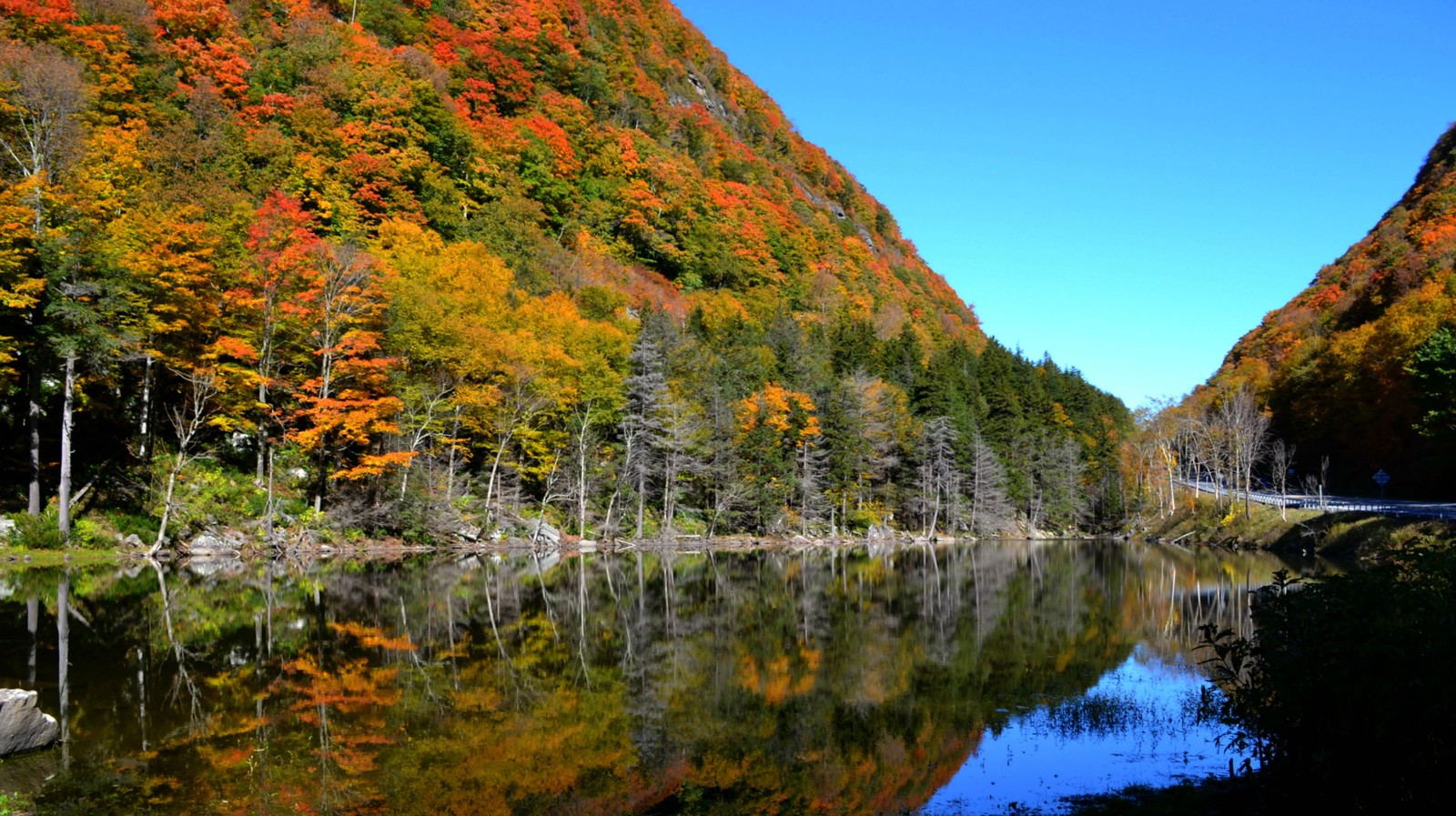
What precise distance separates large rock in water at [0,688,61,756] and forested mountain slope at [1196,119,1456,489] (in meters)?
52.1

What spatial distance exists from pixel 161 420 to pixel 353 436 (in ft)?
26.3

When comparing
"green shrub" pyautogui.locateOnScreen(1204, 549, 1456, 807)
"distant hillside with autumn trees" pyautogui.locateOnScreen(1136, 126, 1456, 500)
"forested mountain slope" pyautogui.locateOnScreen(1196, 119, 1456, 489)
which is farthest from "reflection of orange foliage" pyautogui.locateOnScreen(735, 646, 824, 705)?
"forested mountain slope" pyautogui.locateOnScreen(1196, 119, 1456, 489)

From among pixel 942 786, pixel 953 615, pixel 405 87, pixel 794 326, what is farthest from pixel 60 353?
pixel 794 326

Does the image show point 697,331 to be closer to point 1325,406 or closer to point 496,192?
point 496,192

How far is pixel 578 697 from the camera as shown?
Result: 46.0 ft

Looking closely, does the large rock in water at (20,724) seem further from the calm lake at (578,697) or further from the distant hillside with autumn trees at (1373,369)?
the distant hillside with autumn trees at (1373,369)

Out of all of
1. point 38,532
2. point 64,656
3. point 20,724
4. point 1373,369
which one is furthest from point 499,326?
point 1373,369

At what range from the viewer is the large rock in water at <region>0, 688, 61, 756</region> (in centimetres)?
960

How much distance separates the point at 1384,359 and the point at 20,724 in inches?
3337

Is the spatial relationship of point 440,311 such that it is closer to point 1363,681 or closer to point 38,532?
point 38,532

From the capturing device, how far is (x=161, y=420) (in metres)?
38.2

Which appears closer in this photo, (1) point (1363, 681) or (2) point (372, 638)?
(1) point (1363, 681)

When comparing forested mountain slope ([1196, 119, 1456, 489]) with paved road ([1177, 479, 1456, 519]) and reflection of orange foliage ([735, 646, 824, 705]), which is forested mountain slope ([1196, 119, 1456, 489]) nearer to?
paved road ([1177, 479, 1456, 519])

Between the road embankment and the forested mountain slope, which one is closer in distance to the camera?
the road embankment
